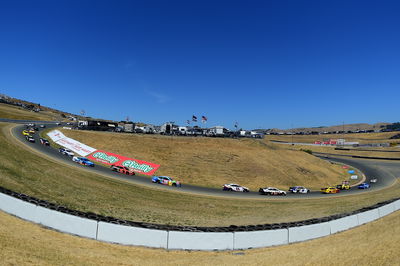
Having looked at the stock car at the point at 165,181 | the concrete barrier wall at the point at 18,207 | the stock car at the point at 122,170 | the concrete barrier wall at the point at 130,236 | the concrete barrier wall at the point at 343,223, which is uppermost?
the concrete barrier wall at the point at 18,207

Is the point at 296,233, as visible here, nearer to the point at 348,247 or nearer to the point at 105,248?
the point at 348,247

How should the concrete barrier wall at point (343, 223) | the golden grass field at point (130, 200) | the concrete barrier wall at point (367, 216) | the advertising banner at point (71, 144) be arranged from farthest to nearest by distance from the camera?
1. the advertising banner at point (71, 144)
2. the golden grass field at point (130, 200)
3. the concrete barrier wall at point (367, 216)
4. the concrete barrier wall at point (343, 223)

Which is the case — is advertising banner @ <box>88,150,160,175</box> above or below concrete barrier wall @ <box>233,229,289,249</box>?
below

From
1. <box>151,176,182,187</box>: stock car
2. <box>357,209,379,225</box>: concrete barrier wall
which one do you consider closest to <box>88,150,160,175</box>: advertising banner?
<box>151,176,182,187</box>: stock car

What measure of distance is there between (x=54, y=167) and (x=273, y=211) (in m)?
33.2

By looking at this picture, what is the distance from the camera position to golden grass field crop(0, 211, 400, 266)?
36.2 feet

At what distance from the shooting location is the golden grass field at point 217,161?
54344 mm

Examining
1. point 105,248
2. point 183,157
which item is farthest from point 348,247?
point 183,157

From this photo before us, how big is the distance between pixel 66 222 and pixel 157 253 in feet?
19.4

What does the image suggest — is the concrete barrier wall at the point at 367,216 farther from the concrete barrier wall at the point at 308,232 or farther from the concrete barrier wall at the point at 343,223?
the concrete barrier wall at the point at 308,232

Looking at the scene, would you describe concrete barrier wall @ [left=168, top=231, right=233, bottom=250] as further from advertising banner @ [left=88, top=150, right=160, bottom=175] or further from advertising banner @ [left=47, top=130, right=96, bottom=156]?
advertising banner @ [left=47, top=130, right=96, bottom=156]

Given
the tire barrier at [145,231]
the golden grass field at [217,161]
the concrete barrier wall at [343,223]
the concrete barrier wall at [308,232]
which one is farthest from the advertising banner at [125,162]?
the concrete barrier wall at [343,223]

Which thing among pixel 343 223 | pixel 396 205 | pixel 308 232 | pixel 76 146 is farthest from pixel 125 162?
pixel 396 205

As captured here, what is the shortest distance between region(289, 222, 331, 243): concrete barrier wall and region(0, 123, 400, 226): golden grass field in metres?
6.92
